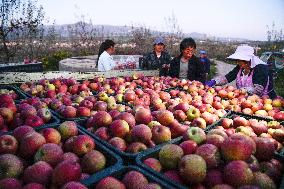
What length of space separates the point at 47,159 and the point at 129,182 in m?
0.59

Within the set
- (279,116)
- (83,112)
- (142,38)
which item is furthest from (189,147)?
(142,38)

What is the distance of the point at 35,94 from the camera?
12.9 feet

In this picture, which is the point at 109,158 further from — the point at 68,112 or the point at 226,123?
the point at 226,123

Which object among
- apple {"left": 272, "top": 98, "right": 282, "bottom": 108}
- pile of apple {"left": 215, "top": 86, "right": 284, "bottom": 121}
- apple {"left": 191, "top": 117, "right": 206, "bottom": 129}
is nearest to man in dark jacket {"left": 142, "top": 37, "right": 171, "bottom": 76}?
pile of apple {"left": 215, "top": 86, "right": 284, "bottom": 121}

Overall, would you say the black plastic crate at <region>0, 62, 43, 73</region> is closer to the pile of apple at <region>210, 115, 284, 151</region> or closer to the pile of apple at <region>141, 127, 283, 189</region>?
the pile of apple at <region>210, 115, 284, 151</region>

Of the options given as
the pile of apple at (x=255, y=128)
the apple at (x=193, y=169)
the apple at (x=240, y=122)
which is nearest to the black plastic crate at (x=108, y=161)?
the apple at (x=193, y=169)

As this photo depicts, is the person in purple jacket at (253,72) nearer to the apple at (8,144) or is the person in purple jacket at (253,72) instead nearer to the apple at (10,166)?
the apple at (8,144)

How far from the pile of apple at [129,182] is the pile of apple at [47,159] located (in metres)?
0.15

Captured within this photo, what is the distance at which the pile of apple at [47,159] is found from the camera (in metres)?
1.61

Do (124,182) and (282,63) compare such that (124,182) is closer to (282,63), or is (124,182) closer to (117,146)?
(117,146)

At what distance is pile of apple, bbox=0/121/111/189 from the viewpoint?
161cm

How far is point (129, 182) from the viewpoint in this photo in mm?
1645

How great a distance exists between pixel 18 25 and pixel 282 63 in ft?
41.9

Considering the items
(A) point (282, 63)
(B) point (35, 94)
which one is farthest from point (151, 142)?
(A) point (282, 63)
